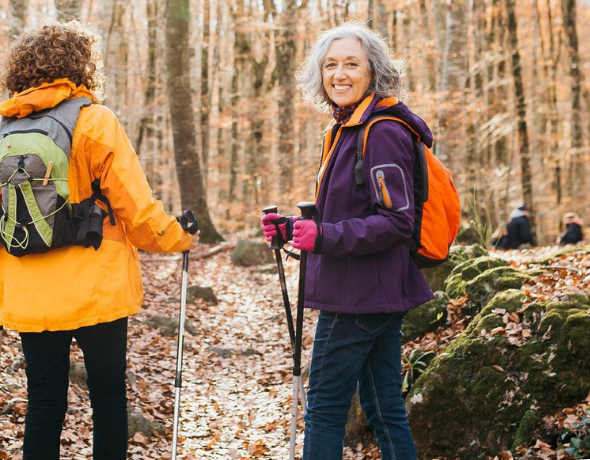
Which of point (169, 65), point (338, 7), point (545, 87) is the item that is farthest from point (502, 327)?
point (545, 87)

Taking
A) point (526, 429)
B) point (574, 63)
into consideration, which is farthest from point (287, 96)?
point (526, 429)

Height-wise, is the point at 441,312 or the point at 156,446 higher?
the point at 441,312

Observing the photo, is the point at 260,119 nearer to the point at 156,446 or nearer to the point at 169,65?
the point at 169,65

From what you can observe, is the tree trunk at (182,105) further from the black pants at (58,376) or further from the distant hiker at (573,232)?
the black pants at (58,376)

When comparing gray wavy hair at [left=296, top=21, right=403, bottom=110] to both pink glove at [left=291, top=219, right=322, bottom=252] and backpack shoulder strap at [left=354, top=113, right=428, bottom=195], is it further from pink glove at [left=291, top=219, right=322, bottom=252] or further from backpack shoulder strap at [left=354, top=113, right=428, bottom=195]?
pink glove at [left=291, top=219, right=322, bottom=252]

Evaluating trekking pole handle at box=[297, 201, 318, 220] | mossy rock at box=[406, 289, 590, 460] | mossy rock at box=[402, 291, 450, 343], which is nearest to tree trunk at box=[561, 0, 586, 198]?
mossy rock at box=[402, 291, 450, 343]

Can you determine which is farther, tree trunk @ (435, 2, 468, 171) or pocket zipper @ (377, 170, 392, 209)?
tree trunk @ (435, 2, 468, 171)

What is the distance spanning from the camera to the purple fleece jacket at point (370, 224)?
297 cm

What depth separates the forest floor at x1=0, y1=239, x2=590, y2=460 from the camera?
16.7 ft

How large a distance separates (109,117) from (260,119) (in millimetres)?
18876

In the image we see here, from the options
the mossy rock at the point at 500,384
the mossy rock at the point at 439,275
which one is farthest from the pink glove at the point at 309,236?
the mossy rock at the point at 439,275

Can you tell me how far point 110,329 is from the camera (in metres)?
3.29

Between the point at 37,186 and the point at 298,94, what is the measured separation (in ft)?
55.4

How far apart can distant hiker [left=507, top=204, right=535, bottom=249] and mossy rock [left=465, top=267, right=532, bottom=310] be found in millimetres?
9746
